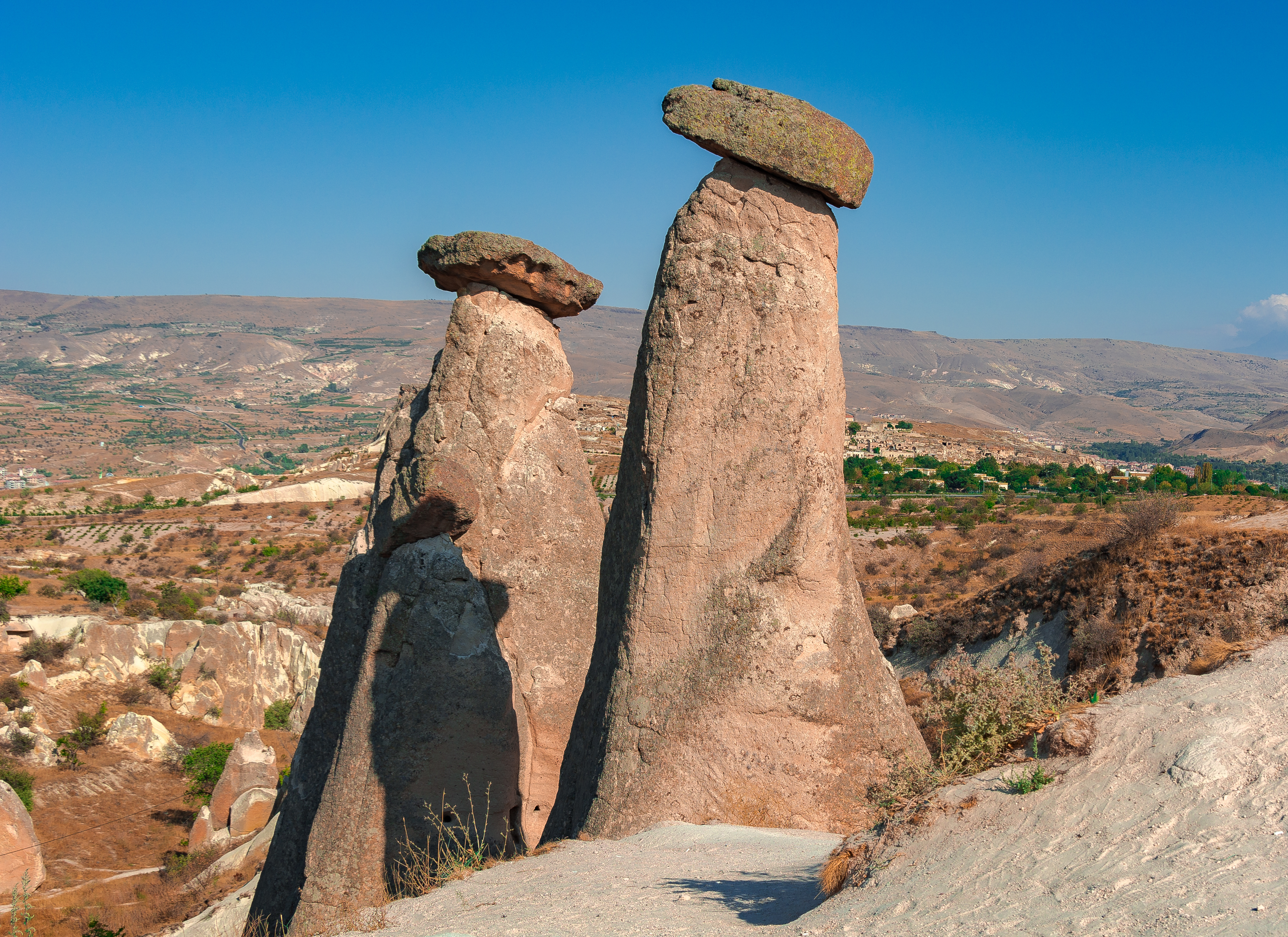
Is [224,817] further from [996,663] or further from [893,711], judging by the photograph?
[893,711]

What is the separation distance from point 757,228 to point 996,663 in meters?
10.5

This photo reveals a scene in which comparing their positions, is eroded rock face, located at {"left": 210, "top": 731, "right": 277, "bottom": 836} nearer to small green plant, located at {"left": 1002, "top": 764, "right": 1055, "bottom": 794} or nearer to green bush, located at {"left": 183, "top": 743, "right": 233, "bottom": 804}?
green bush, located at {"left": 183, "top": 743, "right": 233, "bottom": 804}

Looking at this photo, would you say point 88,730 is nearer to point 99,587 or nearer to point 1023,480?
point 99,587

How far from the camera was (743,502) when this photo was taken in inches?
264

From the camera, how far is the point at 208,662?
89.4 feet

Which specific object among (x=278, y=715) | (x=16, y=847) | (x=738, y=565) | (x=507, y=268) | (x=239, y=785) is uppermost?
(x=507, y=268)

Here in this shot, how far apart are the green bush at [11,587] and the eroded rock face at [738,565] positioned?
3315cm

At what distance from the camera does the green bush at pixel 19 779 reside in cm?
1983

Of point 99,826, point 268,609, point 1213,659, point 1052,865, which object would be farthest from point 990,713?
point 268,609

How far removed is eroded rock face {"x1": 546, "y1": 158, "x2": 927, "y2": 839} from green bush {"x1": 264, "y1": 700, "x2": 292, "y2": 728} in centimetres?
2262

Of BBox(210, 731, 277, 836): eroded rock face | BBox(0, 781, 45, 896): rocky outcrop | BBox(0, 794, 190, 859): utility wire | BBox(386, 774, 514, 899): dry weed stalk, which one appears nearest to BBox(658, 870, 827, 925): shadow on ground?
BBox(386, 774, 514, 899): dry weed stalk

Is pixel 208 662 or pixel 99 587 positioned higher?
pixel 208 662

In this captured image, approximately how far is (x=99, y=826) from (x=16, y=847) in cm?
472

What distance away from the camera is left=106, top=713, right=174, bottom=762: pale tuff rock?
2353cm
